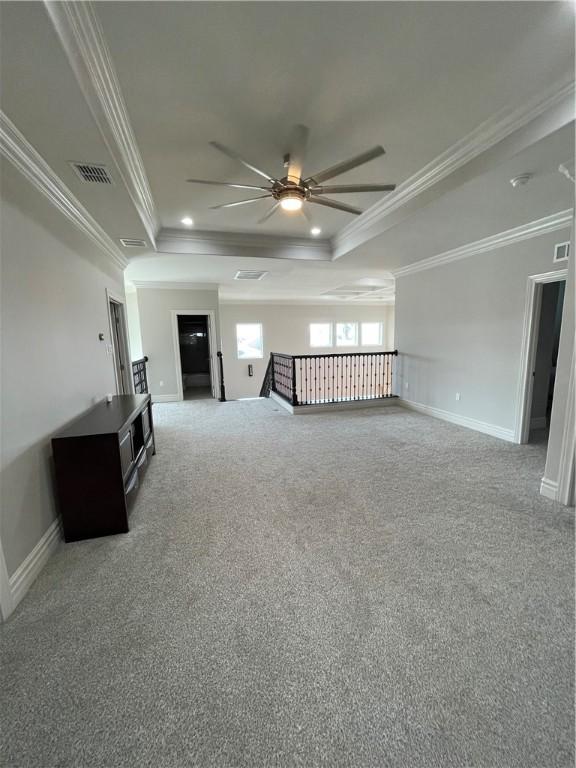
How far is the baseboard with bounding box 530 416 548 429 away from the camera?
4.61 metres

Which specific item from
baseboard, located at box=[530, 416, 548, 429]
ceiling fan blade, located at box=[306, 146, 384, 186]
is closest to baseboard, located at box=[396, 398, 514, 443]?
baseboard, located at box=[530, 416, 548, 429]

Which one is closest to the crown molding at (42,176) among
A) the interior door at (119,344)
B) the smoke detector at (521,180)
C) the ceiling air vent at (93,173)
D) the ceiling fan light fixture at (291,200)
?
the ceiling air vent at (93,173)

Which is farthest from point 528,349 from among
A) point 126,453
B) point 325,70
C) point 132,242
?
point 132,242

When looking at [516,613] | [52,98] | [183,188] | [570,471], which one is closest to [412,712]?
[516,613]

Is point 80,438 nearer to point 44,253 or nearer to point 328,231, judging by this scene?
point 44,253

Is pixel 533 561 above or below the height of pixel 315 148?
below

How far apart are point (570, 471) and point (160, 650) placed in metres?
3.14

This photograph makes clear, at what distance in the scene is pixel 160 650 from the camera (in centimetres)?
140

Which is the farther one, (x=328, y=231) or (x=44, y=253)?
(x=328, y=231)

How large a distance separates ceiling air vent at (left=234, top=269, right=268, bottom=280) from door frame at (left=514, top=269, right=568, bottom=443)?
4.31 metres

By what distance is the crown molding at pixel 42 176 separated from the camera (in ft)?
5.86

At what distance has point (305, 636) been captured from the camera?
1458 millimetres

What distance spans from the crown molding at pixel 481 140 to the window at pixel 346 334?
7540 millimetres

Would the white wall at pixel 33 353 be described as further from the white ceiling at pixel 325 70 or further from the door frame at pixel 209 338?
the door frame at pixel 209 338
